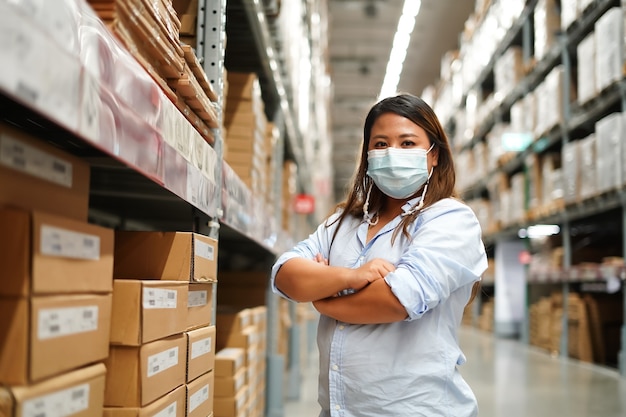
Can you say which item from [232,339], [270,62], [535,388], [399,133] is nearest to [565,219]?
[535,388]

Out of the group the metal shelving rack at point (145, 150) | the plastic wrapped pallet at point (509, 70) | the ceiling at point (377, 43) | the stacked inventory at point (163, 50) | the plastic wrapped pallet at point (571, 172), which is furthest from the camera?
the ceiling at point (377, 43)

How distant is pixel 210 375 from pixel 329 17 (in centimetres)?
1500

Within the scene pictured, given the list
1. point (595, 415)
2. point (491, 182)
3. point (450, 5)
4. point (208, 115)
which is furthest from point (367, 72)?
point (208, 115)

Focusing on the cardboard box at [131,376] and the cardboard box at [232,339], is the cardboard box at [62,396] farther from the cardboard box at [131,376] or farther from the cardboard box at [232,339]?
the cardboard box at [232,339]

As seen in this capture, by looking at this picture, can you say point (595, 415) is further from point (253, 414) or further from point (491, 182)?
point (491, 182)

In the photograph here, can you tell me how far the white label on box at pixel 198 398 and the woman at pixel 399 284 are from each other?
356mm

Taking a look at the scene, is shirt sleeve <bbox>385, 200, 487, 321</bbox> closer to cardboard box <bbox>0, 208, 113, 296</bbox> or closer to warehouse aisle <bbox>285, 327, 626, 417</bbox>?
cardboard box <bbox>0, 208, 113, 296</bbox>

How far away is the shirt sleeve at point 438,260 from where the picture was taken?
1.69 metres

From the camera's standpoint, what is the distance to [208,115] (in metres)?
2.02

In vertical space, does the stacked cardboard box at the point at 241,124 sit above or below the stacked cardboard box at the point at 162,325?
above

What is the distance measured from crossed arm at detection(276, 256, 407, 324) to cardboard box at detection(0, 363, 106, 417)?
2.44 ft

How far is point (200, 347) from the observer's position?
6.18 ft

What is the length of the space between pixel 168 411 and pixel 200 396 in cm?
36

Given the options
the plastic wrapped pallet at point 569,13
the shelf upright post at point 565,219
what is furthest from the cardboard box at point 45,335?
the shelf upright post at point 565,219
